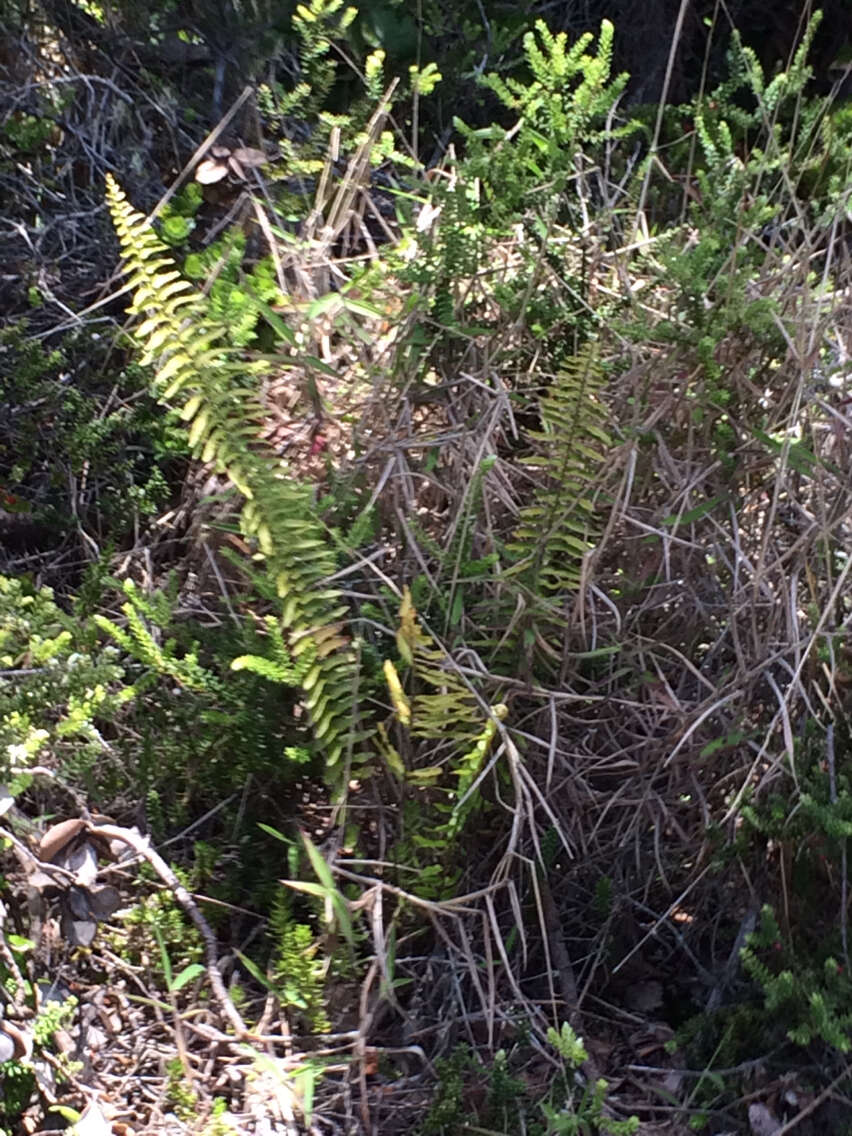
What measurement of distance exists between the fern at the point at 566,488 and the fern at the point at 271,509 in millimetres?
337

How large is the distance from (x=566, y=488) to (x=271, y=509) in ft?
1.61

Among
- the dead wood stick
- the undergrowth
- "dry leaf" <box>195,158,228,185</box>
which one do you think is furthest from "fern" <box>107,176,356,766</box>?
"dry leaf" <box>195,158,228,185</box>

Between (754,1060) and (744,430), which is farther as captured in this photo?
(744,430)

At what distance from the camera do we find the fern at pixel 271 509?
181 centimetres

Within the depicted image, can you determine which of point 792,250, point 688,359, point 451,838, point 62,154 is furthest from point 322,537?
point 62,154

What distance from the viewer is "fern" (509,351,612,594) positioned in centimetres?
191

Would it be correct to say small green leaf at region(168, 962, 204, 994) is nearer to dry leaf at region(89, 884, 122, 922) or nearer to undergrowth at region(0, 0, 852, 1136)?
undergrowth at region(0, 0, 852, 1136)

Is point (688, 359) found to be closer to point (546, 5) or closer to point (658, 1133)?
point (658, 1133)

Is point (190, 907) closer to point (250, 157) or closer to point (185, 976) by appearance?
point (185, 976)

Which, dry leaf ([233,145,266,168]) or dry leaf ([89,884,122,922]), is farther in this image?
dry leaf ([233,145,266,168])

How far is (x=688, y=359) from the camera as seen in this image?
210 cm

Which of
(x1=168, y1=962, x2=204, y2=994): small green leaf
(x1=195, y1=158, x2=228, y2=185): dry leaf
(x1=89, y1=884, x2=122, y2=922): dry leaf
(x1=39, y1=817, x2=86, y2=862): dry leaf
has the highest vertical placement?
(x1=195, y1=158, x2=228, y2=185): dry leaf

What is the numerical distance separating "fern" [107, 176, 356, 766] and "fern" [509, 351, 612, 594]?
1.11 ft

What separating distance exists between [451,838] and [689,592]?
2.06ft
